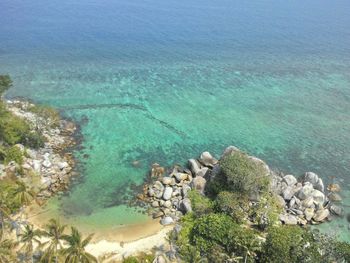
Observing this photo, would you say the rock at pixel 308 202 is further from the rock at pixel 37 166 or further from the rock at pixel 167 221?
the rock at pixel 37 166

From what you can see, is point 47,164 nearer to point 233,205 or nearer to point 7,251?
point 7,251

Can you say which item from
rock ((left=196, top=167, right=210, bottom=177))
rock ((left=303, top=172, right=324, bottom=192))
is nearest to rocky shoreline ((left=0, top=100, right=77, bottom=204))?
rock ((left=196, top=167, right=210, bottom=177))

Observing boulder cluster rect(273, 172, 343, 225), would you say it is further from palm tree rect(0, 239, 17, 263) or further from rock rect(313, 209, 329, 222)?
palm tree rect(0, 239, 17, 263)

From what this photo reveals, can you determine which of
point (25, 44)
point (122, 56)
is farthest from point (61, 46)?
point (122, 56)

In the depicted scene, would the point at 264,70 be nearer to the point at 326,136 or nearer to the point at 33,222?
the point at 326,136

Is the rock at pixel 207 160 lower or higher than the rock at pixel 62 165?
higher

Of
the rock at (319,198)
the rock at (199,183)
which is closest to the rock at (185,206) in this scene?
the rock at (199,183)
